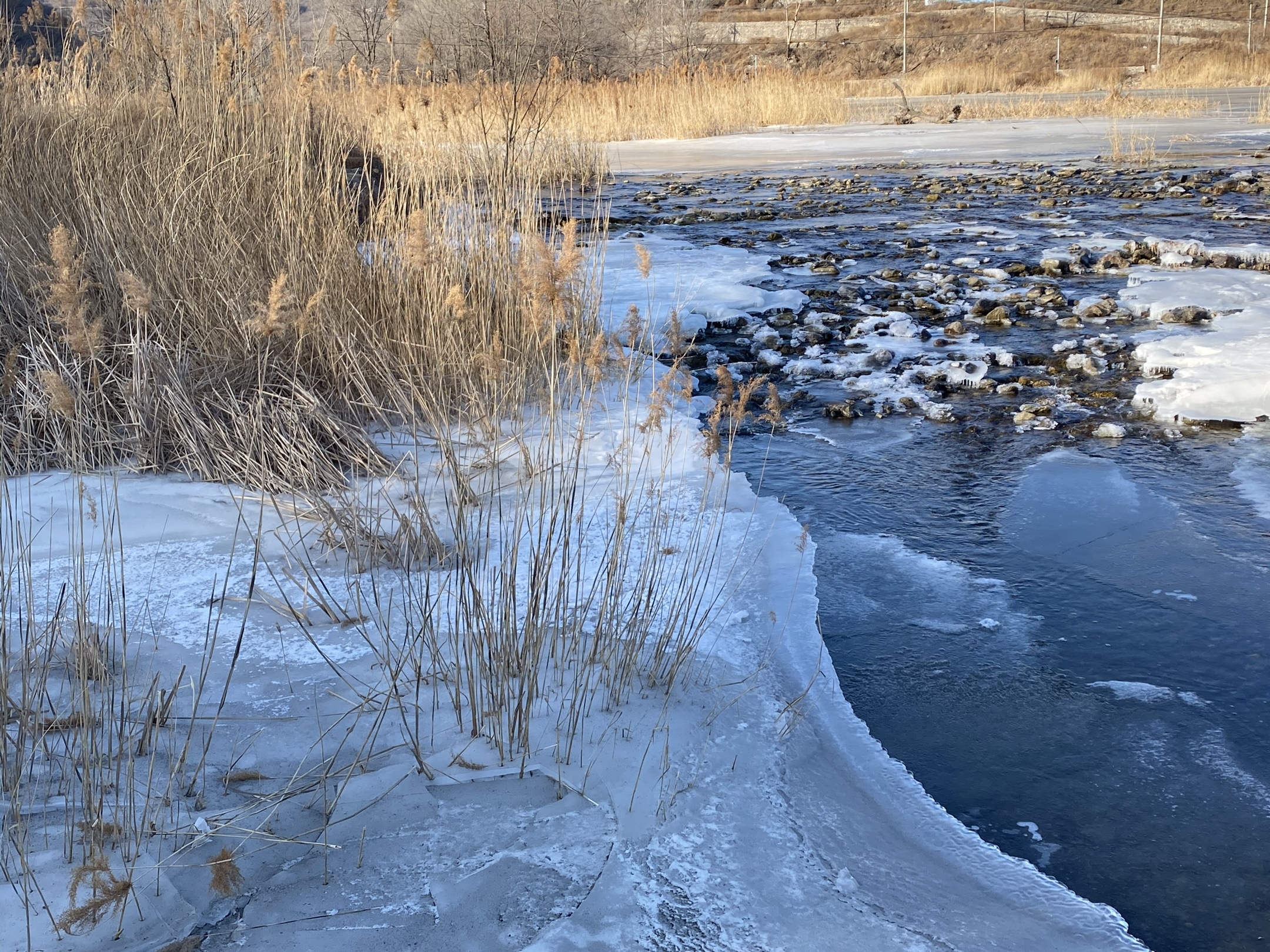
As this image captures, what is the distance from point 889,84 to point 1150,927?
29.1m

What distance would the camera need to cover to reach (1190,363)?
14.4ft

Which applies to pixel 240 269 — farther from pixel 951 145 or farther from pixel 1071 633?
pixel 951 145

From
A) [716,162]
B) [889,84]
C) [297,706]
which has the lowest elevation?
[297,706]

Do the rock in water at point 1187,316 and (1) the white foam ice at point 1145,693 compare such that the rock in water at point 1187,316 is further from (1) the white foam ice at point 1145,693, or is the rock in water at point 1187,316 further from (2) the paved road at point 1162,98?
(2) the paved road at point 1162,98

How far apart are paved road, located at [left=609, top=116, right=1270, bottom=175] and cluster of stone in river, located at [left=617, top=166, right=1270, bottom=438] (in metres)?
2.47

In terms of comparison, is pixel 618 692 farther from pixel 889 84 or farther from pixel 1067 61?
pixel 1067 61

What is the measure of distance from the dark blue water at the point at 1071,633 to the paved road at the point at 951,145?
882cm

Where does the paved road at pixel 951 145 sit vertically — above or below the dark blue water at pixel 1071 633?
above

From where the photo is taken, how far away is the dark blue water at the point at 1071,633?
1844mm

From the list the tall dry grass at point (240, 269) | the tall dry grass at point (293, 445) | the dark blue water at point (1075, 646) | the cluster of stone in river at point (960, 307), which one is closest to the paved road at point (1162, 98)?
the cluster of stone in river at point (960, 307)

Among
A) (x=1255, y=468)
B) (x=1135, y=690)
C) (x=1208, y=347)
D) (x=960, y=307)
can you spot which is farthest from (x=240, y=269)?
(x=1208, y=347)

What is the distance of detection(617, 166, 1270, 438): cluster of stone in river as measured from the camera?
4277 mm

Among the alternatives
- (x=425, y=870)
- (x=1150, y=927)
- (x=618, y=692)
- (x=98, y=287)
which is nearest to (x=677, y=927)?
(x=425, y=870)

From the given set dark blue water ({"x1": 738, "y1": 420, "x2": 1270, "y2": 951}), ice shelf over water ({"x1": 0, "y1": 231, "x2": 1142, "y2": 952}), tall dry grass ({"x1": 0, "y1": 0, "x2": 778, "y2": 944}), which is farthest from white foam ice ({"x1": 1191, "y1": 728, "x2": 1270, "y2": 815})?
tall dry grass ({"x1": 0, "y1": 0, "x2": 778, "y2": 944})
